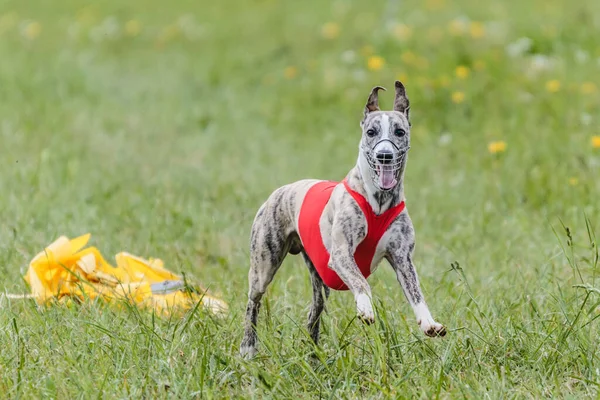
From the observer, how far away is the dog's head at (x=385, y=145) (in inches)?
137

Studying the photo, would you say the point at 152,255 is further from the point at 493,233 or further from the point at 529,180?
the point at 529,180

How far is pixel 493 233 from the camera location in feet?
20.4

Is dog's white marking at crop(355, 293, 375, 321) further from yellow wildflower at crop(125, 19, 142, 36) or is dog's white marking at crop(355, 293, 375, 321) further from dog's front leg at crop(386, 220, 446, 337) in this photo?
yellow wildflower at crop(125, 19, 142, 36)

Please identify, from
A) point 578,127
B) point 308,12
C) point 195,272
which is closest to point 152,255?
point 195,272

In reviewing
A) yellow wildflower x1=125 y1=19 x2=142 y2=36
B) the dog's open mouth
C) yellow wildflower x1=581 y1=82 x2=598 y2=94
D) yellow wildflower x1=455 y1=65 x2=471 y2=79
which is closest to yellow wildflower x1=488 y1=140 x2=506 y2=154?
yellow wildflower x1=581 y1=82 x2=598 y2=94

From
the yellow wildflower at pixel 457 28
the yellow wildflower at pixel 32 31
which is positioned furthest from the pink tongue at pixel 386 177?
the yellow wildflower at pixel 32 31

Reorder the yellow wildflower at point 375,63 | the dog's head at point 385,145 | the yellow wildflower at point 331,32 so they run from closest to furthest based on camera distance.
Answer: the dog's head at point 385,145
the yellow wildflower at point 375,63
the yellow wildflower at point 331,32

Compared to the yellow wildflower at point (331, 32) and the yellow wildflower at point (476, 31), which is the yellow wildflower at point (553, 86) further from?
the yellow wildflower at point (331, 32)

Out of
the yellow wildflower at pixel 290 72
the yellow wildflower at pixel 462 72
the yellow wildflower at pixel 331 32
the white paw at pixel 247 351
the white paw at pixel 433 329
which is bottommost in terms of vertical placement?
the white paw at pixel 247 351

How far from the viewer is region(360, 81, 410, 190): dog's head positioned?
3479 mm

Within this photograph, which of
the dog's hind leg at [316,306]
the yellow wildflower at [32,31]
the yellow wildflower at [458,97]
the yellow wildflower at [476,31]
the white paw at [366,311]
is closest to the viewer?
the white paw at [366,311]

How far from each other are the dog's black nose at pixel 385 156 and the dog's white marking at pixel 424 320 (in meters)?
0.53

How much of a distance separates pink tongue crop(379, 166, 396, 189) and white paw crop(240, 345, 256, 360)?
1.01 m

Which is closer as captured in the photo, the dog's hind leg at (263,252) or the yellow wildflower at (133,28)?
the dog's hind leg at (263,252)
